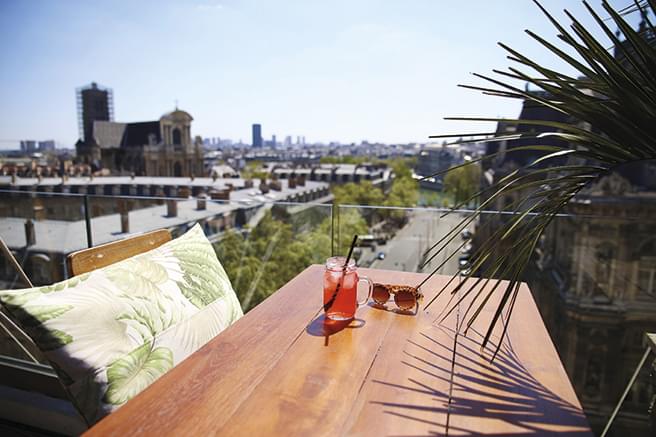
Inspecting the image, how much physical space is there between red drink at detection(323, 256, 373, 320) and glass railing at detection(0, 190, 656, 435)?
87 centimetres

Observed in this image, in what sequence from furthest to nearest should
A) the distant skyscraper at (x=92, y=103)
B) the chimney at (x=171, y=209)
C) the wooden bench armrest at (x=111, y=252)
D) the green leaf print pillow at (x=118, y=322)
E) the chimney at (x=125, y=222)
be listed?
the distant skyscraper at (x=92, y=103)
the chimney at (x=171, y=209)
the chimney at (x=125, y=222)
the wooden bench armrest at (x=111, y=252)
the green leaf print pillow at (x=118, y=322)

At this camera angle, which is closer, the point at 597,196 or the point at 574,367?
the point at 574,367

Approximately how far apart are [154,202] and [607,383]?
4.75 m

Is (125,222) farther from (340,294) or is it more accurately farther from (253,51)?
(253,51)

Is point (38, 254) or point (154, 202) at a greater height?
point (154, 202)

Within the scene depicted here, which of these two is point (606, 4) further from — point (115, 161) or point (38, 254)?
point (115, 161)

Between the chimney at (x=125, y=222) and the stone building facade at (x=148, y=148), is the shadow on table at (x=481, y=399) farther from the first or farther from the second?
the stone building facade at (x=148, y=148)

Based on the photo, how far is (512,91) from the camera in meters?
0.88

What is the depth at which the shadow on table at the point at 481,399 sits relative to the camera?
0.67 m

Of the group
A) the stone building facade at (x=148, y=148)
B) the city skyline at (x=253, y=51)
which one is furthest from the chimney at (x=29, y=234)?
the stone building facade at (x=148, y=148)

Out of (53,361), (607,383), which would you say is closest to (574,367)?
(607,383)

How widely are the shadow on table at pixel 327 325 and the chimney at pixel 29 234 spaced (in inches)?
180

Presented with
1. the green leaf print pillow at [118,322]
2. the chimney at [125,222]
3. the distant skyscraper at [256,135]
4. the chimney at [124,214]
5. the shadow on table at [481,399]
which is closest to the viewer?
the shadow on table at [481,399]

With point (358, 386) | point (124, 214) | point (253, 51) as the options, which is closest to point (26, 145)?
point (253, 51)
